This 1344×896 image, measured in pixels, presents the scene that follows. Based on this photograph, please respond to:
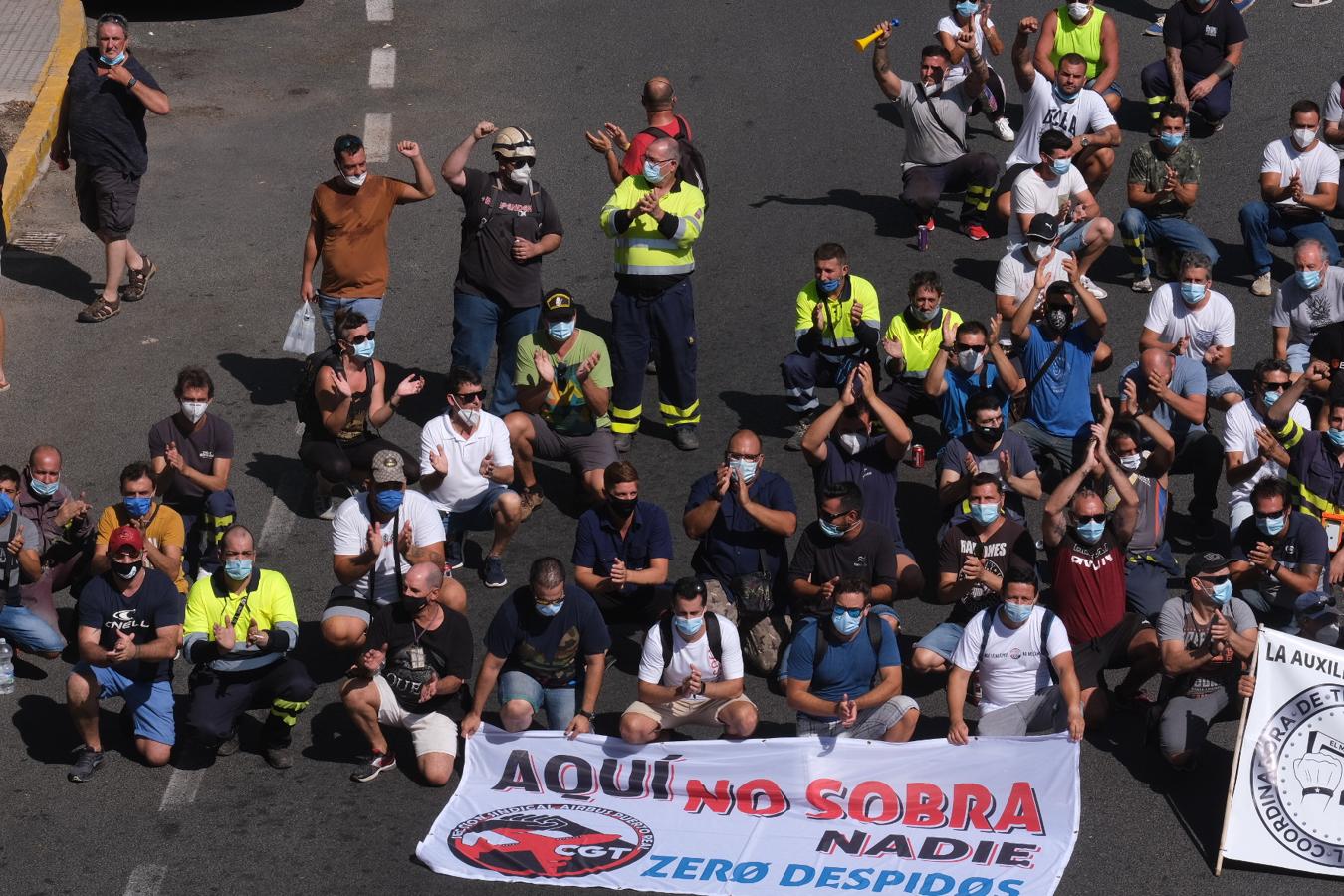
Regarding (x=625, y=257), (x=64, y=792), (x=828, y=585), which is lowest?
(x=64, y=792)

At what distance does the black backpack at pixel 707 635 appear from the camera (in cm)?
1203

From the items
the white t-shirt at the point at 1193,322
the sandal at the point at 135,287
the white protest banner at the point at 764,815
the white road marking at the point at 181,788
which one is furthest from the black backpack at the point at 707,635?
the sandal at the point at 135,287

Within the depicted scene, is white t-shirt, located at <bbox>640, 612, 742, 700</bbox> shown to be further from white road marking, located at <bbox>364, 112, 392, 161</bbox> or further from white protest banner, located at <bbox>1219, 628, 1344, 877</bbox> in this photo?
white road marking, located at <bbox>364, 112, 392, 161</bbox>

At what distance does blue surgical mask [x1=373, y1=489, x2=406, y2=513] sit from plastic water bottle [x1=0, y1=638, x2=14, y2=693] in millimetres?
2427

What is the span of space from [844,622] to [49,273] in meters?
8.63

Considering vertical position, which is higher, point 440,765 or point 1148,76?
point 1148,76

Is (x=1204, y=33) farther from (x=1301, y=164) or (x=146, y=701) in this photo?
(x=146, y=701)

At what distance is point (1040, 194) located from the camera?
645 inches

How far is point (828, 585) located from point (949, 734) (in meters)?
1.36

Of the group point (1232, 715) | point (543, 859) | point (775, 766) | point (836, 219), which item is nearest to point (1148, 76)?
point (836, 219)

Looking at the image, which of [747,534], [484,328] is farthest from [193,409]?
[747,534]

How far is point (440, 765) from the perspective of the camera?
11.9m

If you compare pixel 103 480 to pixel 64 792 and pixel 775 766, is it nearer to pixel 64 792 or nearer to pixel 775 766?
pixel 64 792

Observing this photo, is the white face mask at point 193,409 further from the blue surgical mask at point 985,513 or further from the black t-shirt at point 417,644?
the blue surgical mask at point 985,513
